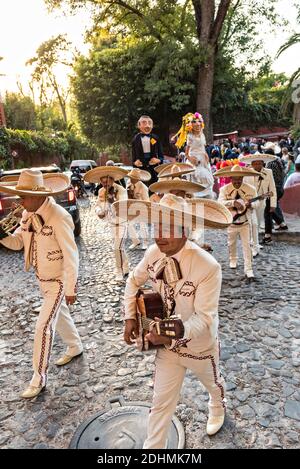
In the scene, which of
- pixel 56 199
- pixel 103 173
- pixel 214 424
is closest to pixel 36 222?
pixel 214 424

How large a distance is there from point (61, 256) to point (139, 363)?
4.66 ft

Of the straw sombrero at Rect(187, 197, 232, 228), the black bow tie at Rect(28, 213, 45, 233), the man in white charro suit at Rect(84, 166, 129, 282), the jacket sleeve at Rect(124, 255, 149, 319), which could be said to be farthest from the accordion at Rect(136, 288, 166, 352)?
the man in white charro suit at Rect(84, 166, 129, 282)

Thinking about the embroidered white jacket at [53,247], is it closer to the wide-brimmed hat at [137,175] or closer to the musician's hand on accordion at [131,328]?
the musician's hand on accordion at [131,328]

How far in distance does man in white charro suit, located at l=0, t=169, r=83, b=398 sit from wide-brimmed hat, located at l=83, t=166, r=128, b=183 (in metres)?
2.50

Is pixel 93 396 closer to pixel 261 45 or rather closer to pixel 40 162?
pixel 261 45

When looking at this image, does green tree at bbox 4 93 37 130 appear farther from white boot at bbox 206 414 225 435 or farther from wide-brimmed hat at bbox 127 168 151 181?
white boot at bbox 206 414 225 435

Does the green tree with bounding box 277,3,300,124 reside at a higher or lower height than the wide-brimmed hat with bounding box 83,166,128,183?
higher

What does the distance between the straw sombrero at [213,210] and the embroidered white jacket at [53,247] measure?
139cm

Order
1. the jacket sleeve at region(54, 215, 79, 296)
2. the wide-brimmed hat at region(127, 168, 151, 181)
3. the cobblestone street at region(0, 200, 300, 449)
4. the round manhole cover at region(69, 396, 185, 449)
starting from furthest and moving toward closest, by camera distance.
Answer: the wide-brimmed hat at region(127, 168, 151, 181) < the jacket sleeve at region(54, 215, 79, 296) < the cobblestone street at region(0, 200, 300, 449) < the round manhole cover at region(69, 396, 185, 449)

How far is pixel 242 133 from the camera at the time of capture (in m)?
27.4

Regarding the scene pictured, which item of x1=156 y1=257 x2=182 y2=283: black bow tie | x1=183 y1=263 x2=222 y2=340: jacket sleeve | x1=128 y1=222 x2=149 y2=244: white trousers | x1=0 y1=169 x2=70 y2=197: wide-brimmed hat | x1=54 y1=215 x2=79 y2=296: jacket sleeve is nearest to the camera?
x1=183 y1=263 x2=222 y2=340: jacket sleeve

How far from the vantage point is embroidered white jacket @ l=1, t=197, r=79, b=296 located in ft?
11.7
